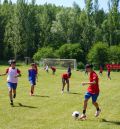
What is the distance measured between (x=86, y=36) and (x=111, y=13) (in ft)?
25.9

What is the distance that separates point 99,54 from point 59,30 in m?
15.3

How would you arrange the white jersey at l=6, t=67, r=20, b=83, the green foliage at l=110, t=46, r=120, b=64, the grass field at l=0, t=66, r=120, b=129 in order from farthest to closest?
the green foliage at l=110, t=46, r=120, b=64, the white jersey at l=6, t=67, r=20, b=83, the grass field at l=0, t=66, r=120, b=129

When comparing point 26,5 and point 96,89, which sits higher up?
point 26,5

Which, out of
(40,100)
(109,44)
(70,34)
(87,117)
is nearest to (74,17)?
(70,34)

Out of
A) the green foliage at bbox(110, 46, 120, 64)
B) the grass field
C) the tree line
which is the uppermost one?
the tree line

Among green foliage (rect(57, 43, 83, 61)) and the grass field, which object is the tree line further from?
the grass field

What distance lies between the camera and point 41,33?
321ft

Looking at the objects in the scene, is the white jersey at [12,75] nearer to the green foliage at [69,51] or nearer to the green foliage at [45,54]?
the green foliage at [45,54]

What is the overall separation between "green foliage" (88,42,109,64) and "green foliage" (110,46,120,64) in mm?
1359

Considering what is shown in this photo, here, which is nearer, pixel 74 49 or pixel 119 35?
pixel 74 49

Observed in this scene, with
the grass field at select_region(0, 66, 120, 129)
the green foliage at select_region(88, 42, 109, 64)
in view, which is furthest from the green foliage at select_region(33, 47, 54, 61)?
the grass field at select_region(0, 66, 120, 129)

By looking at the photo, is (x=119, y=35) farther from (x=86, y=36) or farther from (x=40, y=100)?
(x=40, y=100)

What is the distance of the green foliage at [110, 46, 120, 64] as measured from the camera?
8434cm

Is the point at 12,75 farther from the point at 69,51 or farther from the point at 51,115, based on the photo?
the point at 69,51
